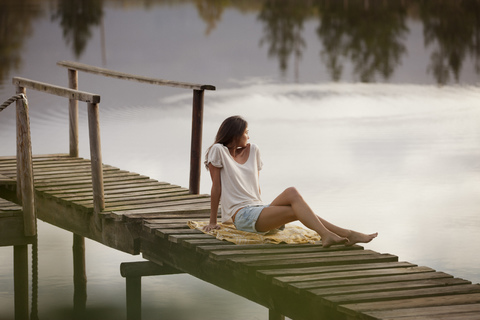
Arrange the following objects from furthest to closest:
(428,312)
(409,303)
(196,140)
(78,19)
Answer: (78,19)
(196,140)
(409,303)
(428,312)

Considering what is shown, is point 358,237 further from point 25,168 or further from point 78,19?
point 78,19

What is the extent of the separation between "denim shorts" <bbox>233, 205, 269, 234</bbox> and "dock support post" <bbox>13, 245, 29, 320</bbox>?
5.76ft

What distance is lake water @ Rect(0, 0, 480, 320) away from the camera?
33.8 ft

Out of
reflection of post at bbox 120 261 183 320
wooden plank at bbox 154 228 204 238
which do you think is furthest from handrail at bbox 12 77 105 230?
wooden plank at bbox 154 228 204 238

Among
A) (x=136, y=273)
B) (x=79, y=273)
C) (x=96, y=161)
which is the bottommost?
(x=79, y=273)

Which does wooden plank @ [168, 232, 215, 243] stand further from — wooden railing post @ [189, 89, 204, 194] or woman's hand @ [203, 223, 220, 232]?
wooden railing post @ [189, 89, 204, 194]

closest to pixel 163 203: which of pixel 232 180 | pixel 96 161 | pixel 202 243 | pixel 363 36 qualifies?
pixel 96 161

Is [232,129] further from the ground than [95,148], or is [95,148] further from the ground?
[232,129]

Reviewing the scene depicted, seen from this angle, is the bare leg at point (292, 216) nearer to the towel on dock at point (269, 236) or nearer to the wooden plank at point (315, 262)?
the towel on dock at point (269, 236)

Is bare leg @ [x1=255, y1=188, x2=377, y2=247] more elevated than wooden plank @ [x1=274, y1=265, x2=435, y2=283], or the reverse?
bare leg @ [x1=255, y1=188, x2=377, y2=247]

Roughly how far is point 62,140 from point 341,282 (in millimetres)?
11539

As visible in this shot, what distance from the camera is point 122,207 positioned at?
746 cm

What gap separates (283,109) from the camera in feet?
64.3

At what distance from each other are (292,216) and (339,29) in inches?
999
